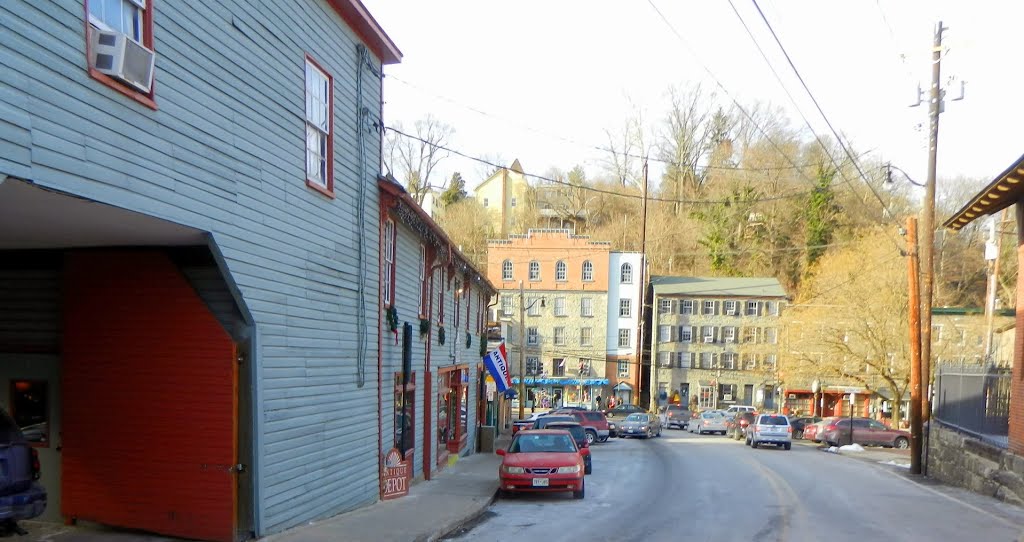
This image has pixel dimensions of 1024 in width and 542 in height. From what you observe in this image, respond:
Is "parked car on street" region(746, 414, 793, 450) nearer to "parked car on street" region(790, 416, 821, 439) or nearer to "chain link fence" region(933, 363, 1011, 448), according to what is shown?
"chain link fence" region(933, 363, 1011, 448)

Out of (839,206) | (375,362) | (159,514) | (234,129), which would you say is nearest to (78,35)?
(234,129)

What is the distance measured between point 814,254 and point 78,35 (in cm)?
6665

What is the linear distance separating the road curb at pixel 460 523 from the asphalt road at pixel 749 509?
0.17m

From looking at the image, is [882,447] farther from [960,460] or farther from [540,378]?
[540,378]

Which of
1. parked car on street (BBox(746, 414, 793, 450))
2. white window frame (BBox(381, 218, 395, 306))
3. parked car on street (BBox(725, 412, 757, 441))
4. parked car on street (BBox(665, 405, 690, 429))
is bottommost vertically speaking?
parked car on street (BBox(665, 405, 690, 429))

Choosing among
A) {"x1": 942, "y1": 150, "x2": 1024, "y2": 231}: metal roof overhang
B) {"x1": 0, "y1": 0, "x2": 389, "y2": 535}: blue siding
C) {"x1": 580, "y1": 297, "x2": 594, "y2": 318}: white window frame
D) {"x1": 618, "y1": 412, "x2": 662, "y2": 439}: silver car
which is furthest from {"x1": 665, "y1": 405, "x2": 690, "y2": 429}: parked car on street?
{"x1": 0, "y1": 0, "x2": 389, "y2": 535}: blue siding

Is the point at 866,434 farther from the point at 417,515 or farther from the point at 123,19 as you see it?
the point at 123,19

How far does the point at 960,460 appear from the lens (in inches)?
792

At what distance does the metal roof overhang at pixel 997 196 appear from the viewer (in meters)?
15.3

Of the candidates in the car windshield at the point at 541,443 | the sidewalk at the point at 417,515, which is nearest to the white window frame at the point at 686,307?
the sidewalk at the point at 417,515

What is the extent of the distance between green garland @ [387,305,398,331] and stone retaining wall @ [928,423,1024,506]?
12359 mm

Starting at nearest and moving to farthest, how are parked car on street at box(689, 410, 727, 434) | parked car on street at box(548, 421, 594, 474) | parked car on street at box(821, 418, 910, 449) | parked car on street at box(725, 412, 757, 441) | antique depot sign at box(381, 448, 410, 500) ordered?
antique depot sign at box(381, 448, 410, 500), parked car on street at box(548, 421, 594, 474), parked car on street at box(821, 418, 910, 449), parked car on street at box(725, 412, 757, 441), parked car on street at box(689, 410, 727, 434)

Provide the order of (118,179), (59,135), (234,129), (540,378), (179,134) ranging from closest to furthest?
(59,135) → (118,179) → (179,134) → (234,129) → (540,378)

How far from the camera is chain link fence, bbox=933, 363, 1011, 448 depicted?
65.1 feet
